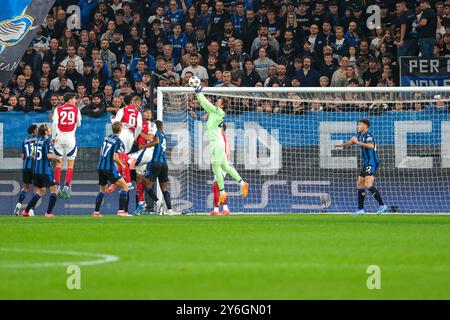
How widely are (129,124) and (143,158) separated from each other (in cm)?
76

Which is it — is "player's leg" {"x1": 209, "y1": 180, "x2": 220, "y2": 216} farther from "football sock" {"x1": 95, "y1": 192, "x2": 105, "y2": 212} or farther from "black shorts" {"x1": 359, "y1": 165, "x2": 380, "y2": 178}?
"black shorts" {"x1": 359, "y1": 165, "x2": 380, "y2": 178}

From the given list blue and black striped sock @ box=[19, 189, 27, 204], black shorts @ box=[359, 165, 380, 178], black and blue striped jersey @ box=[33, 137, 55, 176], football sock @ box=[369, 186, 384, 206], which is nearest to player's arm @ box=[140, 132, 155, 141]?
black and blue striped jersey @ box=[33, 137, 55, 176]

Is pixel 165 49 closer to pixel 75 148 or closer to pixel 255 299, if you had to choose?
pixel 75 148

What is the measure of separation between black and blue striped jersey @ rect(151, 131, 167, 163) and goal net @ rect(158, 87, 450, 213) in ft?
3.15

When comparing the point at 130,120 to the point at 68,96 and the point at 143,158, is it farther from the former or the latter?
the point at 68,96

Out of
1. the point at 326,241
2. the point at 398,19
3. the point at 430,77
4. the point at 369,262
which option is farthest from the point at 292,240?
the point at 398,19

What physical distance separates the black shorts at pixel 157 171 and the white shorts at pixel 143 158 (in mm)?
301

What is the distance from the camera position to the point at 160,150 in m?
21.1

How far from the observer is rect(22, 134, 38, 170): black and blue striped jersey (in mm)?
20578

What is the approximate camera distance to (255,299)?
739cm

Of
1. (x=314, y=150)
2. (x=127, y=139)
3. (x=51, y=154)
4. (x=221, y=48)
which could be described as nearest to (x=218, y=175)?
(x=127, y=139)

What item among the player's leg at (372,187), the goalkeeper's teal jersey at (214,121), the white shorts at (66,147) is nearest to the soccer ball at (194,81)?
the goalkeeper's teal jersey at (214,121)

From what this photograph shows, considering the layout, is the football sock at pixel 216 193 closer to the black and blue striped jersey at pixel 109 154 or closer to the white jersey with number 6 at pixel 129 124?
the white jersey with number 6 at pixel 129 124

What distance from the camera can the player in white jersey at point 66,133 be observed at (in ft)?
70.4
